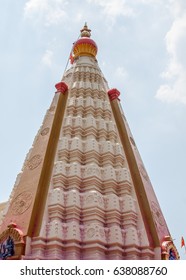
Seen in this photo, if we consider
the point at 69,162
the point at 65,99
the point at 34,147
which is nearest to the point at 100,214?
the point at 69,162

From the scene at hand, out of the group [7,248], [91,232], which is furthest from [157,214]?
[7,248]

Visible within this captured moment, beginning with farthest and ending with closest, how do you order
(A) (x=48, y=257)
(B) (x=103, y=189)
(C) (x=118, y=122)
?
(C) (x=118, y=122)
(B) (x=103, y=189)
(A) (x=48, y=257)

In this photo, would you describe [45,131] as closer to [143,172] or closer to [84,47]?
[143,172]

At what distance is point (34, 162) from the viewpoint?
36.4 ft

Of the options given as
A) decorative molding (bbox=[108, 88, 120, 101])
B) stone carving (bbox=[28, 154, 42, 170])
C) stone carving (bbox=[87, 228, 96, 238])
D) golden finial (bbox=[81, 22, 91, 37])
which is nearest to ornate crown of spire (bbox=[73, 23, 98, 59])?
golden finial (bbox=[81, 22, 91, 37])

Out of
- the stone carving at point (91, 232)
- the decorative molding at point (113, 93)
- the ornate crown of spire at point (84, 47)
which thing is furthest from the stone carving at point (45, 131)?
the ornate crown of spire at point (84, 47)

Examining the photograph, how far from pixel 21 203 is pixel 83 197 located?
159 centimetres

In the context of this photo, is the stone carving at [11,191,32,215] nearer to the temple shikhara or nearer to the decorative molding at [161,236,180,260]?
the temple shikhara

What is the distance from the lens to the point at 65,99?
13.6 m

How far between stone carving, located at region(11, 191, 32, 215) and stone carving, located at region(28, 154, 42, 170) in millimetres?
952

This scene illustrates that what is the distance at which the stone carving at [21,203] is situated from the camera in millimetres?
9796

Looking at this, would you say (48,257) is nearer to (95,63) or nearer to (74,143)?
(74,143)

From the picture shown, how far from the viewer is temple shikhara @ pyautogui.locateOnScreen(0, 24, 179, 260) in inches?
356

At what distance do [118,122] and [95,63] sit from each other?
4.33 m
